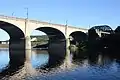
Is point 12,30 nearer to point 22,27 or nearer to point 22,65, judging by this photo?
point 22,27

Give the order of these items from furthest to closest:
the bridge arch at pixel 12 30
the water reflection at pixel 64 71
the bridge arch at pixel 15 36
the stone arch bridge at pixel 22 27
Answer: the bridge arch at pixel 15 36 → the bridge arch at pixel 12 30 → the stone arch bridge at pixel 22 27 → the water reflection at pixel 64 71

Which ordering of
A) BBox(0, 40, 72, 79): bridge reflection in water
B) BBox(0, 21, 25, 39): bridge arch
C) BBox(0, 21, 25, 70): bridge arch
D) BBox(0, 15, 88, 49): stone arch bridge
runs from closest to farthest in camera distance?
BBox(0, 40, 72, 79): bridge reflection in water
BBox(0, 15, 88, 49): stone arch bridge
BBox(0, 21, 25, 39): bridge arch
BBox(0, 21, 25, 70): bridge arch

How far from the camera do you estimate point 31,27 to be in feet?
380

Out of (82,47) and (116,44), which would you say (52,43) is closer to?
(82,47)

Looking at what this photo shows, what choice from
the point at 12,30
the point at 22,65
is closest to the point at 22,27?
the point at 12,30

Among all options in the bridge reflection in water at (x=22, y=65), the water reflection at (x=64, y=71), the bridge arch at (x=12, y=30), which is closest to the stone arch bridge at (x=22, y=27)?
the bridge arch at (x=12, y=30)

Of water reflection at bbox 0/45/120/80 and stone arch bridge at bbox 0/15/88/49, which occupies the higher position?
stone arch bridge at bbox 0/15/88/49

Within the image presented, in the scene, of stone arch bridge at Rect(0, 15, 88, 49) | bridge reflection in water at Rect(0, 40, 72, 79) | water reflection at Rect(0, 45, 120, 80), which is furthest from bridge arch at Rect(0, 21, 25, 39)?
water reflection at Rect(0, 45, 120, 80)

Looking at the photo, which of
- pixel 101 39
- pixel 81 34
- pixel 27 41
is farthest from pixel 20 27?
pixel 81 34

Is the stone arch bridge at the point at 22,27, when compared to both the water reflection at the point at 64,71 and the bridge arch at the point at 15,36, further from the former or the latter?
the water reflection at the point at 64,71

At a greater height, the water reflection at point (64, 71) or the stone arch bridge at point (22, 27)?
the stone arch bridge at point (22, 27)

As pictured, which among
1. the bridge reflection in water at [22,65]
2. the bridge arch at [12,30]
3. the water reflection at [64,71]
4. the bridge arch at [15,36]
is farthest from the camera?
the bridge arch at [15,36]

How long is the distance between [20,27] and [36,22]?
12682 millimetres

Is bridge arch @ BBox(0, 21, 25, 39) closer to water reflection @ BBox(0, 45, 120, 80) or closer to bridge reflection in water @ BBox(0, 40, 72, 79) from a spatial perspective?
bridge reflection in water @ BBox(0, 40, 72, 79)
